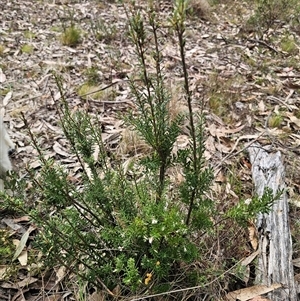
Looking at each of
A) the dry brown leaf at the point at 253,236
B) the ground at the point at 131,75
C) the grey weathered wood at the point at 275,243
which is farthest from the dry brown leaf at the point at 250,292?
the ground at the point at 131,75

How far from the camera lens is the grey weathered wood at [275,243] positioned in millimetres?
1938

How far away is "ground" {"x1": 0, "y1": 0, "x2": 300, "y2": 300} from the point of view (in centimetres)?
287

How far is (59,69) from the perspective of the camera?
406cm

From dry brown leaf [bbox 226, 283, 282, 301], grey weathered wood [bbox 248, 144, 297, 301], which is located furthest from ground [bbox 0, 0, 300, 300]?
dry brown leaf [bbox 226, 283, 282, 301]

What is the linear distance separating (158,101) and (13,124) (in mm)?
2055

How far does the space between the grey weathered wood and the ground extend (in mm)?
112

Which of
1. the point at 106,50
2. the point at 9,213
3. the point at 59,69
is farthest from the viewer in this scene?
the point at 106,50

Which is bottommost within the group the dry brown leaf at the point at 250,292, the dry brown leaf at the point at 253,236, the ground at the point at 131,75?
the dry brown leaf at the point at 250,292

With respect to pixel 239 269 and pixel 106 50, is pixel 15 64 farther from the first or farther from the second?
pixel 239 269

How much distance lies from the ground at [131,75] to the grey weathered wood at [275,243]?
0.37 ft

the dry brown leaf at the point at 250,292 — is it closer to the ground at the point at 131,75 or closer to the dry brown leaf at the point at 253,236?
the dry brown leaf at the point at 253,236

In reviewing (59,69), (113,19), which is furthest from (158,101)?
(113,19)

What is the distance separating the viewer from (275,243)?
6.90 ft

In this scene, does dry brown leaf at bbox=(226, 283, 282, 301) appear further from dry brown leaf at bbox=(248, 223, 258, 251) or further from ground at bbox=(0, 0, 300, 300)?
ground at bbox=(0, 0, 300, 300)
